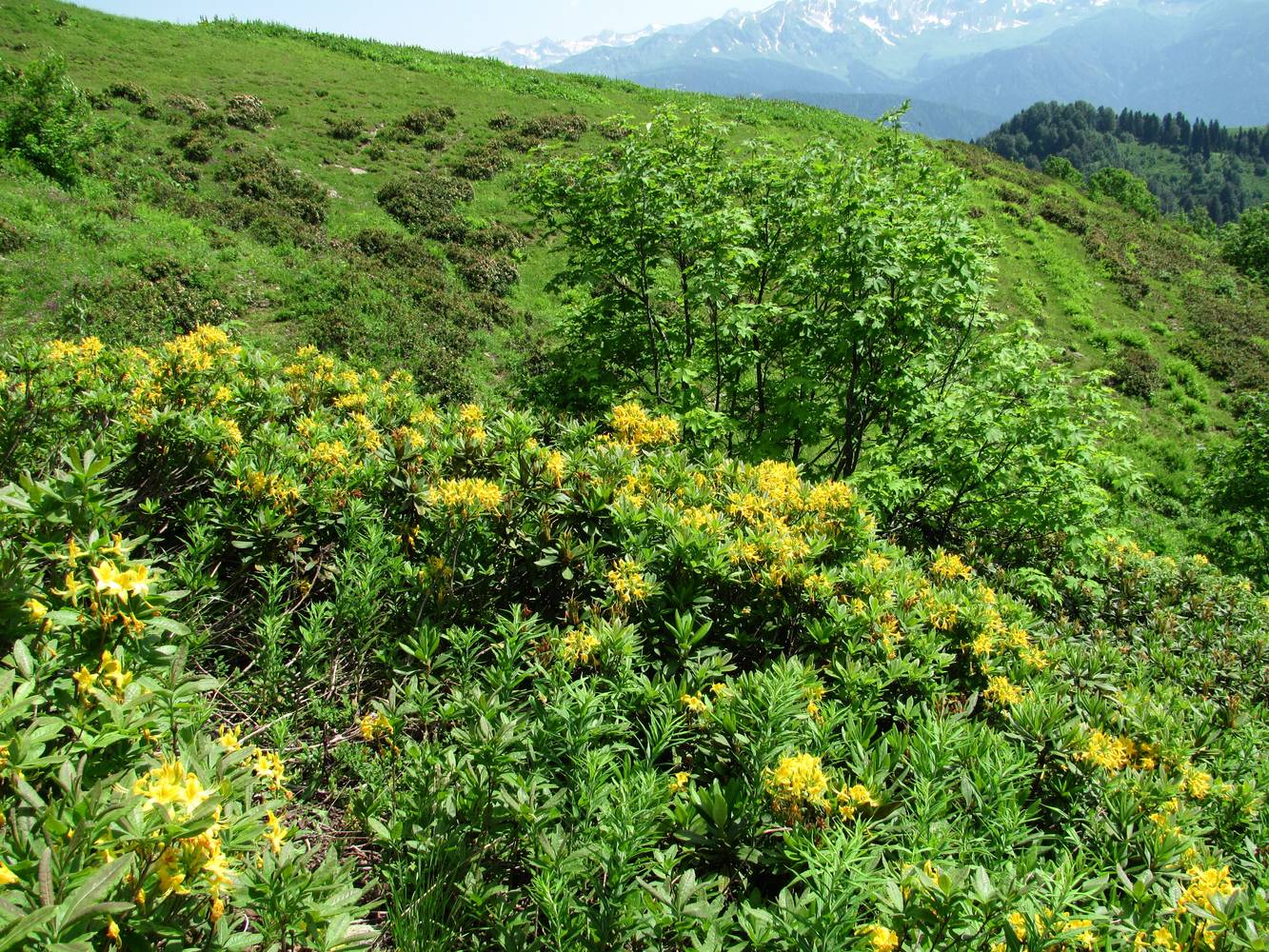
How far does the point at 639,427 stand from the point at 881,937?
2.88m

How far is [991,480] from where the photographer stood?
17.7 feet

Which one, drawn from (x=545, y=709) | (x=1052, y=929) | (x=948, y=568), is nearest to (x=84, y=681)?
(x=545, y=709)

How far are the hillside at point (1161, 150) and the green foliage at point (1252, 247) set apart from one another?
9040cm

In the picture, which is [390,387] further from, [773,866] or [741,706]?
[773,866]

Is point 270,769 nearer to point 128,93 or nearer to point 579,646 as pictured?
point 579,646

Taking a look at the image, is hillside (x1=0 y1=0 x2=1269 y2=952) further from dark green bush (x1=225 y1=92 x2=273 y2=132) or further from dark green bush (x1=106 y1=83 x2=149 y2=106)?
dark green bush (x1=106 y1=83 x2=149 y2=106)

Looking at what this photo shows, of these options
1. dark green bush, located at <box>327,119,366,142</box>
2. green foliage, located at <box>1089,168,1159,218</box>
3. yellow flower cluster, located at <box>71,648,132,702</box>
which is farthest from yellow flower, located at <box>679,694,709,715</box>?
green foliage, located at <box>1089,168,1159,218</box>

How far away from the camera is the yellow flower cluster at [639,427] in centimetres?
387

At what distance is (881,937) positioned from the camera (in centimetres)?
135

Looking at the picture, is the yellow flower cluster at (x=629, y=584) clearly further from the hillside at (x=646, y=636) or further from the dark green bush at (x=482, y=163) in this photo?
the dark green bush at (x=482, y=163)

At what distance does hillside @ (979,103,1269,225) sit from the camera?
385 ft

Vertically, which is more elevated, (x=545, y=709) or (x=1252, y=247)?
(x=1252, y=247)

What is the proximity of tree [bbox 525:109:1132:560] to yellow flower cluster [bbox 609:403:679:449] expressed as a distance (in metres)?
1.84

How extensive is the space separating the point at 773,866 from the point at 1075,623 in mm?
3991
